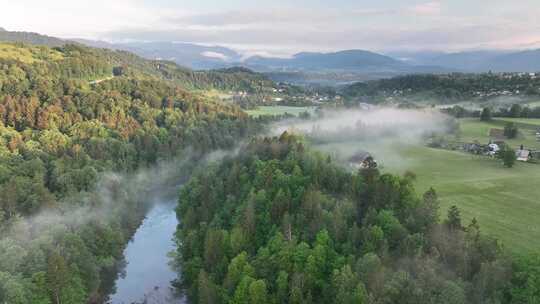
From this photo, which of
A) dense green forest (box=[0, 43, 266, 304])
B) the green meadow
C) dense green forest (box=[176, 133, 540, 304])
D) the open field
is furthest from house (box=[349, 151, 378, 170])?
the open field

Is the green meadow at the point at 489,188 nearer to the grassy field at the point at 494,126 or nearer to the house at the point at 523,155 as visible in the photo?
the grassy field at the point at 494,126

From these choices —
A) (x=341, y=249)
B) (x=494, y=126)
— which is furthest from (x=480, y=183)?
(x=494, y=126)

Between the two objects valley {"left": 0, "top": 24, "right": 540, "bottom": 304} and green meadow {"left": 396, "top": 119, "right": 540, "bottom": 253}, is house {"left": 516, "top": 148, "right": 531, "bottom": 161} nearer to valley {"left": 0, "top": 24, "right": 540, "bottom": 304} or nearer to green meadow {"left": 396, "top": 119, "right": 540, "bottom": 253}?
valley {"left": 0, "top": 24, "right": 540, "bottom": 304}

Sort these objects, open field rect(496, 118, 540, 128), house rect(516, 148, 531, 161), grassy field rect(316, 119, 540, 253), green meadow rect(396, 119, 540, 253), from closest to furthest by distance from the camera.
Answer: green meadow rect(396, 119, 540, 253), grassy field rect(316, 119, 540, 253), house rect(516, 148, 531, 161), open field rect(496, 118, 540, 128)

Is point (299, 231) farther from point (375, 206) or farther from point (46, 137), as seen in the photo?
point (46, 137)

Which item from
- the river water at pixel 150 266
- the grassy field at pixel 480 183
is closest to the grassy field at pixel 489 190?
the grassy field at pixel 480 183

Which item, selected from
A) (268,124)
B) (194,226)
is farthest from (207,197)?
(268,124)
